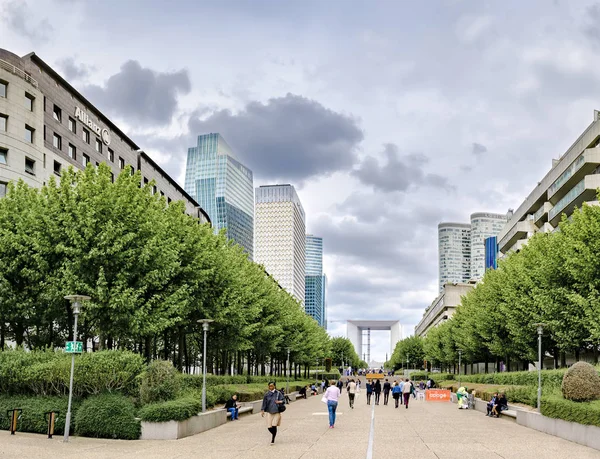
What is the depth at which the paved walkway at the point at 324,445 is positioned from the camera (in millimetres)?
18688

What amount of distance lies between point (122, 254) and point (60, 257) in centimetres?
349

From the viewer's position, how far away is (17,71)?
56.8 metres

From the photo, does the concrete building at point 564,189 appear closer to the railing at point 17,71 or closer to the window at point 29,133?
the window at point 29,133

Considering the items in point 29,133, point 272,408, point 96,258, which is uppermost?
point 29,133

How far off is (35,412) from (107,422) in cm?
254

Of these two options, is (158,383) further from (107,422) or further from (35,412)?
(35,412)

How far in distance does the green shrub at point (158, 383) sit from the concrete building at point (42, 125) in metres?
34.5

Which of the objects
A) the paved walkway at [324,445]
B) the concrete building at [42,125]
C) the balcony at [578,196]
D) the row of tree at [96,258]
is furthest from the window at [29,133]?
the balcony at [578,196]

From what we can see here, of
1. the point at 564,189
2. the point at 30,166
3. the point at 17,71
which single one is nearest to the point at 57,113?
the point at 17,71

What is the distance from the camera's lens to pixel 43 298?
32188 mm

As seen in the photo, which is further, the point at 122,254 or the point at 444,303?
the point at 444,303

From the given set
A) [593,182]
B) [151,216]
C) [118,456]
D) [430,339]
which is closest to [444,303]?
[430,339]

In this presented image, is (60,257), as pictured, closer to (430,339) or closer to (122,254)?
(122,254)

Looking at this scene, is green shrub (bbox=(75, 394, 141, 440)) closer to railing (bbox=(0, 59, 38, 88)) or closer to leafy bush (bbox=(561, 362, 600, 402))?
leafy bush (bbox=(561, 362, 600, 402))
